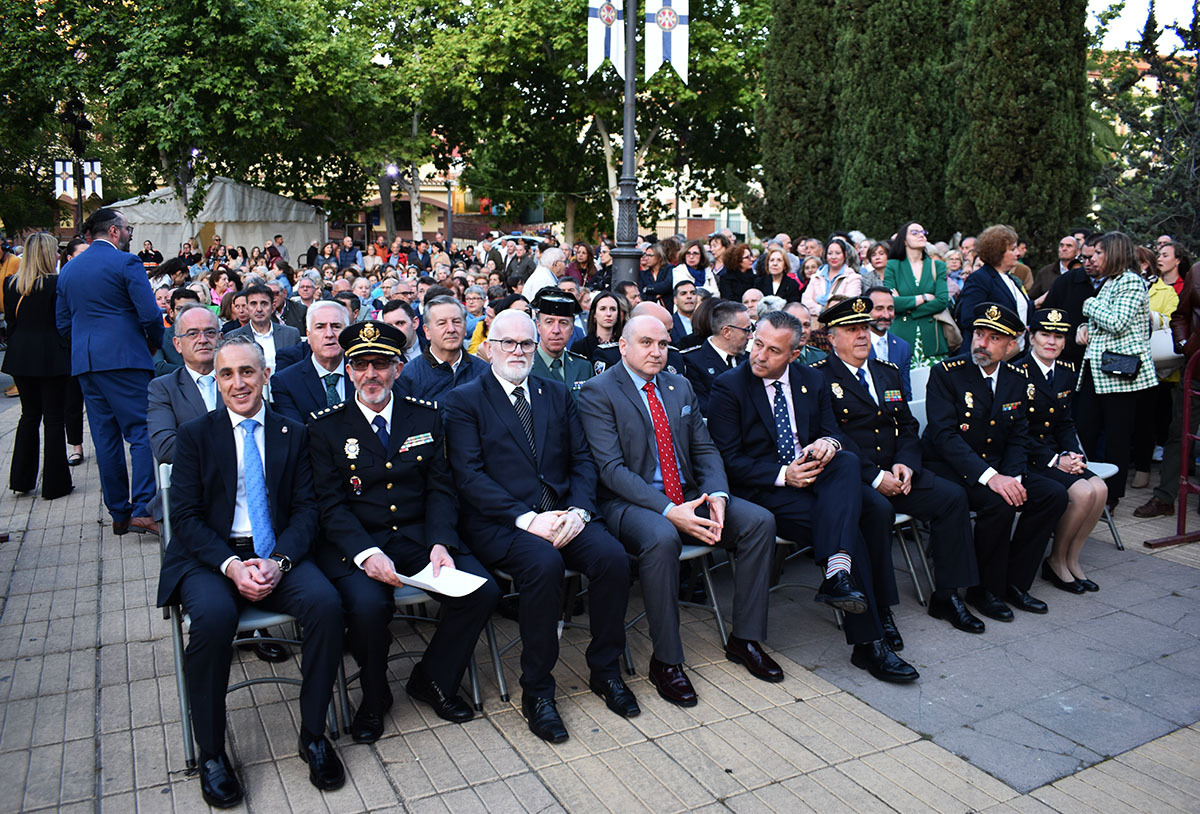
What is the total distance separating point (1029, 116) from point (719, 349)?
860cm

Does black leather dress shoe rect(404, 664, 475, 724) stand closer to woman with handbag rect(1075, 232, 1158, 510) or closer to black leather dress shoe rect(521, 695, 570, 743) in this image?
black leather dress shoe rect(521, 695, 570, 743)

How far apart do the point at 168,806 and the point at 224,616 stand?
2.25ft

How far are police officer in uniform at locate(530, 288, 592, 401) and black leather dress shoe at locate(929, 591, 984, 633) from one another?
2.37 m

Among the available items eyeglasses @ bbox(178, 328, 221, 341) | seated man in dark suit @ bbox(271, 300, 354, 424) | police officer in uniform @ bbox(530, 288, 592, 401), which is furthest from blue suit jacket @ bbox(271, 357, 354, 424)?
police officer in uniform @ bbox(530, 288, 592, 401)

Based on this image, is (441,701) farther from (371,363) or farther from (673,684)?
(371,363)

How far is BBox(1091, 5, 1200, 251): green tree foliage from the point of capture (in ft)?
33.4

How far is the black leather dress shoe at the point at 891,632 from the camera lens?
4.79 metres

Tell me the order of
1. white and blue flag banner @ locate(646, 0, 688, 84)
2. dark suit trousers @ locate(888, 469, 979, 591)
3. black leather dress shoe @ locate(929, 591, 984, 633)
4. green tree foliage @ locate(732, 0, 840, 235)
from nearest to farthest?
black leather dress shoe @ locate(929, 591, 984, 633)
dark suit trousers @ locate(888, 469, 979, 591)
white and blue flag banner @ locate(646, 0, 688, 84)
green tree foliage @ locate(732, 0, 840, 235)

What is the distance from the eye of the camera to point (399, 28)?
3098cm

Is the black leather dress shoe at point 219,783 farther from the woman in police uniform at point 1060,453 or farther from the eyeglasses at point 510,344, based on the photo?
the woman in police uniform at point 1060,453

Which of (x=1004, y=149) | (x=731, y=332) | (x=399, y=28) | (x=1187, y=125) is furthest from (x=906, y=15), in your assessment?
(x=399, y=28)

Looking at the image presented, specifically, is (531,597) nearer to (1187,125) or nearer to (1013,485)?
(1013,485)

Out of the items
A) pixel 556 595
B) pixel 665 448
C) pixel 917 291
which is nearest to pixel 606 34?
pixel 917 291

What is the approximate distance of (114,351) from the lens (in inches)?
259
